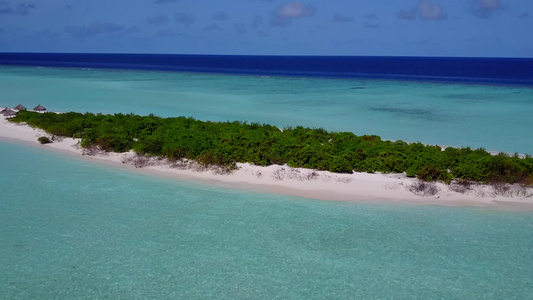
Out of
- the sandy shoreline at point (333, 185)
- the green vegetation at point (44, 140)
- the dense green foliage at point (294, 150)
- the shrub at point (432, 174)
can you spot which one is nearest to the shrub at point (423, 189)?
the sandy shoreline at point (333, 185)

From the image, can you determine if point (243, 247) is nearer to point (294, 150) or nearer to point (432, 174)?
point (294, 150)

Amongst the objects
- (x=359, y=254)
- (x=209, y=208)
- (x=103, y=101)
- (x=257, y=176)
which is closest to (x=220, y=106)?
(x=103, y=101)

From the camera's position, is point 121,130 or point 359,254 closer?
point 359,254

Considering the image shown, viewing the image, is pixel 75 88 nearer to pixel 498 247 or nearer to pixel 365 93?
pixel 365 93

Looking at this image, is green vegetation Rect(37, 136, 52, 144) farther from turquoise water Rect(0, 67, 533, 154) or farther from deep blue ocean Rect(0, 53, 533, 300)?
turquoise water Rect(0, 67, 533, 154)

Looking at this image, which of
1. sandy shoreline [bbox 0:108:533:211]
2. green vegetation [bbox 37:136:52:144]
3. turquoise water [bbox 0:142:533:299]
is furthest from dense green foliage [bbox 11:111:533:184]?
turquoise water [bbox 0:142:533:299]

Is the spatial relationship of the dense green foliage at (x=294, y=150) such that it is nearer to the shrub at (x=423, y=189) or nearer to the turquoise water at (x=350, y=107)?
the shrub at (x=423, y=189)

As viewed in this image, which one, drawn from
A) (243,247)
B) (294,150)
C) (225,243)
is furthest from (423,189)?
(225,243)
